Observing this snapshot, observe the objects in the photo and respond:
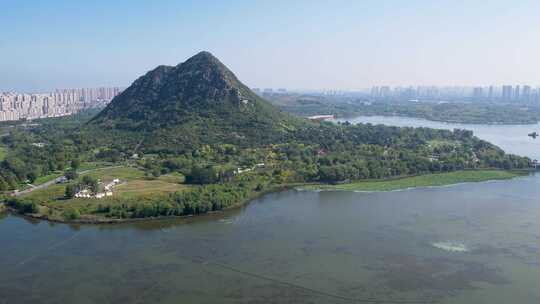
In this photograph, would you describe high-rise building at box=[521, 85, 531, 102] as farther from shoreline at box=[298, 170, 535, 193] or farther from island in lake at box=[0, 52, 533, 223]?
shoreline at box=[298, 170, 535, 193]

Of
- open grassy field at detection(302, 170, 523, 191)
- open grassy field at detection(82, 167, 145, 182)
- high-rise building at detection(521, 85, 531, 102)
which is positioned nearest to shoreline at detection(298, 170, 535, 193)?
open grassy field at detection(302, 170, 523, 191)

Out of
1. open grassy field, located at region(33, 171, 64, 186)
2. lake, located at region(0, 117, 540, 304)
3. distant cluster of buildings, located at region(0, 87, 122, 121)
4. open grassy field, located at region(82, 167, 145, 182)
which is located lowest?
lake, located at region(0, 117, 540, 304)

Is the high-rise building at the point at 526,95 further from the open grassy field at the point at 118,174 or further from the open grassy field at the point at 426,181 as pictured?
the open grassy field at the point at 118,174

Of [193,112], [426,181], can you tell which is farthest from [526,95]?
[426,181]

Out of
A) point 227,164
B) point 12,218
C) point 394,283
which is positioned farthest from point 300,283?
point 227,164

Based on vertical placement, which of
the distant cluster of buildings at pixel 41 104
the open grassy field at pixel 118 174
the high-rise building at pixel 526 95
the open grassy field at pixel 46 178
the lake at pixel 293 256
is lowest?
the lake at pixel 293 256

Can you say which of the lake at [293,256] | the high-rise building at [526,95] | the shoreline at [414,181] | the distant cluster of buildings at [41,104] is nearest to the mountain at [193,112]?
the shoreline at [414,181]
